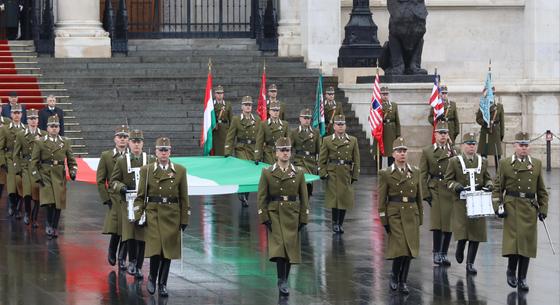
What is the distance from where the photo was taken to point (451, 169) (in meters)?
18.9

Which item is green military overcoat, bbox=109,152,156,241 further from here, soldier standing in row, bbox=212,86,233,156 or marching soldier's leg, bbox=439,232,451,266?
soldier standing in row, bbox=212,86,233,156

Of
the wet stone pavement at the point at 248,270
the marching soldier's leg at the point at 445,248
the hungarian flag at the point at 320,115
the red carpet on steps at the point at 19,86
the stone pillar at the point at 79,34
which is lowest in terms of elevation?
the wet stone pavement at the point at 248,270

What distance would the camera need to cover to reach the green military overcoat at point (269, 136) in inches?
957

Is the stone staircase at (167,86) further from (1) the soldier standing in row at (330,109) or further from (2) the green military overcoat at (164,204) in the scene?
(2) the green military overcoat at (164,204)

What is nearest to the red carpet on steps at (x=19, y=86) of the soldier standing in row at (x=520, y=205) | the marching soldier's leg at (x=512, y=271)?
the soldier standing in row at (x=520, y=205)

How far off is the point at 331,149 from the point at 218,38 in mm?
16833

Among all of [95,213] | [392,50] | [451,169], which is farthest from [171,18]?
[451,169]

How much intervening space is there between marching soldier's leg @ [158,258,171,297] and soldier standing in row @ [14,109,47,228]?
6.10 meters

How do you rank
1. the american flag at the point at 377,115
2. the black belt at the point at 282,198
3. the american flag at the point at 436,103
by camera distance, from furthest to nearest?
the american flag at the point at 436,103, the american flag at the point at 377,115, the black belt at the point at 282,198

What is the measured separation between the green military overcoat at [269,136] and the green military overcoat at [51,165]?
11.9 ft

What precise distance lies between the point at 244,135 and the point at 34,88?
9.73 metres

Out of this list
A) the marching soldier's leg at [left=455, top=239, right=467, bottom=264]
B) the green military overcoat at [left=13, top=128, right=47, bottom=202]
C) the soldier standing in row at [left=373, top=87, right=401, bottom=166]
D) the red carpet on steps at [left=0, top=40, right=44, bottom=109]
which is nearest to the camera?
the marching soldier's leg at [left=455, top=239, right=467, bottom=264]

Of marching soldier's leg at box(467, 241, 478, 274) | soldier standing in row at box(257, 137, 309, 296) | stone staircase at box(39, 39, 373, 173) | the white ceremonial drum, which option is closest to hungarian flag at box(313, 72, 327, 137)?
stone staircase at box(39, 39, 373, 173)

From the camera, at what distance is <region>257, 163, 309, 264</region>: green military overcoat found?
17.1m
